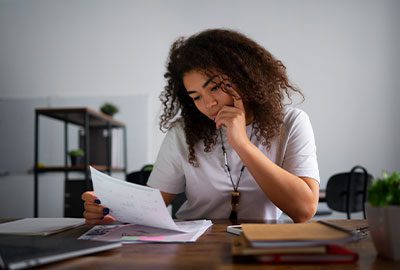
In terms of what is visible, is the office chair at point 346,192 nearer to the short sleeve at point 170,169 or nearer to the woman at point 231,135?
the woman at point 231,135

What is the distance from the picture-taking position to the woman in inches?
50.4

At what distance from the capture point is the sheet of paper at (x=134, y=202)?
0.85 metres

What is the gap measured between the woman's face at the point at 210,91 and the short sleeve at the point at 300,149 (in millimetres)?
231

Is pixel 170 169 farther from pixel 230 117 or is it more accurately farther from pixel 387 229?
pixel 387 229

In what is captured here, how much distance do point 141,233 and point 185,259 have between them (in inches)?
11.0

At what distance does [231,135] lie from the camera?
121 centimetres

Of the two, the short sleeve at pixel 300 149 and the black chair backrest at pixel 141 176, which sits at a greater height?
the short sleeve at pixel 300 149

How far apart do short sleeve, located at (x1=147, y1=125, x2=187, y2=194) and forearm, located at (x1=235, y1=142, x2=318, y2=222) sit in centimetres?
33

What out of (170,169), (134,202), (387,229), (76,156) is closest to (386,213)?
(387,229)

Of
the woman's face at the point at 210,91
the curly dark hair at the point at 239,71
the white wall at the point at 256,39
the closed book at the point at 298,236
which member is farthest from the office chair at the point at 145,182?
the white wall at the point at 256,39

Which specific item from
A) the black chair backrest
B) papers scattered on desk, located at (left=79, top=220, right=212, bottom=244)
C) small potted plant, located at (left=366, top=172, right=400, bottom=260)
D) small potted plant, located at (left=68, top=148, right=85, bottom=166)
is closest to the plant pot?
small potted plant, located at (left=366, top=172, right=400, bottom=260)

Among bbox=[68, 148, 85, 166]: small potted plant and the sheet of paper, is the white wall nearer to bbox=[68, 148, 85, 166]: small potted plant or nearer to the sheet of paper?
bbox=[68, 148, 85, 166]: small potted plant

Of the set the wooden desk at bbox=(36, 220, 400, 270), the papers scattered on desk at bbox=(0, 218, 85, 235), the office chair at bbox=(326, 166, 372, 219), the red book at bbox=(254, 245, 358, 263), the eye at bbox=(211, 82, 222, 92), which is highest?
the eye at bbox=(211, 82, 222, 92)

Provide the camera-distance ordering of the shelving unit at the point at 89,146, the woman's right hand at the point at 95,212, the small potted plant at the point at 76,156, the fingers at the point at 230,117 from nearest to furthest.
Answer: the woman's right hand at the point at 95,212 → the fingers at the point at 230,117 → the shelving unit at the point at 89,146 → the small potted plant at the point at 76,156
